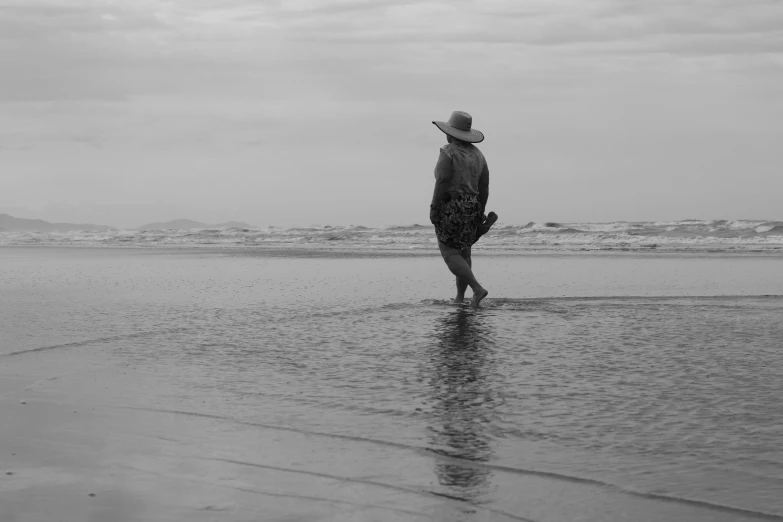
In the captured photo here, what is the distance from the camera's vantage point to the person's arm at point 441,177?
8.64 meters

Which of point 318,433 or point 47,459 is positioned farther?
point 318,433

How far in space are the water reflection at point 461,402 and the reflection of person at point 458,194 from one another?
1903 millimetres

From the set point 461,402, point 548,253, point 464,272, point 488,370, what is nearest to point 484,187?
point 464,272

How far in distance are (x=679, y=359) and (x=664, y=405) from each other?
140cm

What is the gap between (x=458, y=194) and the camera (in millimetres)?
8766

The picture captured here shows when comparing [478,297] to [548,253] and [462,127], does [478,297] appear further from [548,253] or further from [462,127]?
[548,253]

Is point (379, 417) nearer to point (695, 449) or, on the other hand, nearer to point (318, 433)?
point (318, 433)

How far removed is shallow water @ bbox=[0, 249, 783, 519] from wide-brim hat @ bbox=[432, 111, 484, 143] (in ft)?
5.53

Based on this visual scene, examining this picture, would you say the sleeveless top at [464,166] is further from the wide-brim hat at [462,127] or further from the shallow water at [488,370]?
the shallow water at [488,370]

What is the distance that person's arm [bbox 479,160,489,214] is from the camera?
9.00 metres

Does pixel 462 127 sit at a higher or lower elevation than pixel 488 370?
higher

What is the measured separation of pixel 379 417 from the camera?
3783 mm

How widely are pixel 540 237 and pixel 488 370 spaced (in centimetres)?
3076

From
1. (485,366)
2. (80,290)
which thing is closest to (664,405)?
(485,366)
